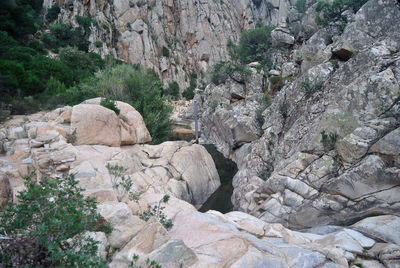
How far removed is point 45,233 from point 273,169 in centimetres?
1076

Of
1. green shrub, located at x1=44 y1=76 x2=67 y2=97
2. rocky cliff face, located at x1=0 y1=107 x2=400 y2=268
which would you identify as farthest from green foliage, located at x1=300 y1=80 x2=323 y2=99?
green shrub, located at x1=44 y1=76 x2=67 y2=97

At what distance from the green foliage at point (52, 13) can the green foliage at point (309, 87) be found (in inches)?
1421

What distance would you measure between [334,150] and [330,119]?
136 centimetres

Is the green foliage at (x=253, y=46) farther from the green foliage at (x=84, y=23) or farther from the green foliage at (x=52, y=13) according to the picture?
the green foliage at (x=52, y=13)

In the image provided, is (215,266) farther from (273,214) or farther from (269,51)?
(269,51)

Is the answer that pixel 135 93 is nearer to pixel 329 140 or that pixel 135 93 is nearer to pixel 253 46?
pixel 329 140

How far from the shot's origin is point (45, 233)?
2797 millimetres

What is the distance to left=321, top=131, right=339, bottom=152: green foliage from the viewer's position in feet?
30.8

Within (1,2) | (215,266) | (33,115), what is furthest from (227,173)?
(1,2)

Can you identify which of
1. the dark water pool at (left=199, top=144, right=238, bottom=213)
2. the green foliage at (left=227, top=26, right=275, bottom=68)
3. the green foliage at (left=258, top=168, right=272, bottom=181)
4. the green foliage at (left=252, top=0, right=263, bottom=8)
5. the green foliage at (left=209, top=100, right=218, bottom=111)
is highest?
the green foliage at (left=252, top=0, right=263, bottom=8)

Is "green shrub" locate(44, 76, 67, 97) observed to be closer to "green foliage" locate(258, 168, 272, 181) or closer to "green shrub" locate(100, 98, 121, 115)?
"green shrub" locate(100, 98, 121, 115)

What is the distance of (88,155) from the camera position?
7.93 metres

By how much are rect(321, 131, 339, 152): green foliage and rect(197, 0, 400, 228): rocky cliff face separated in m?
0.03

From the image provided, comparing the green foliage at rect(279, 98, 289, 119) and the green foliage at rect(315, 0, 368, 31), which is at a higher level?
the green foliage at rect(315, 0, 368, 31)
